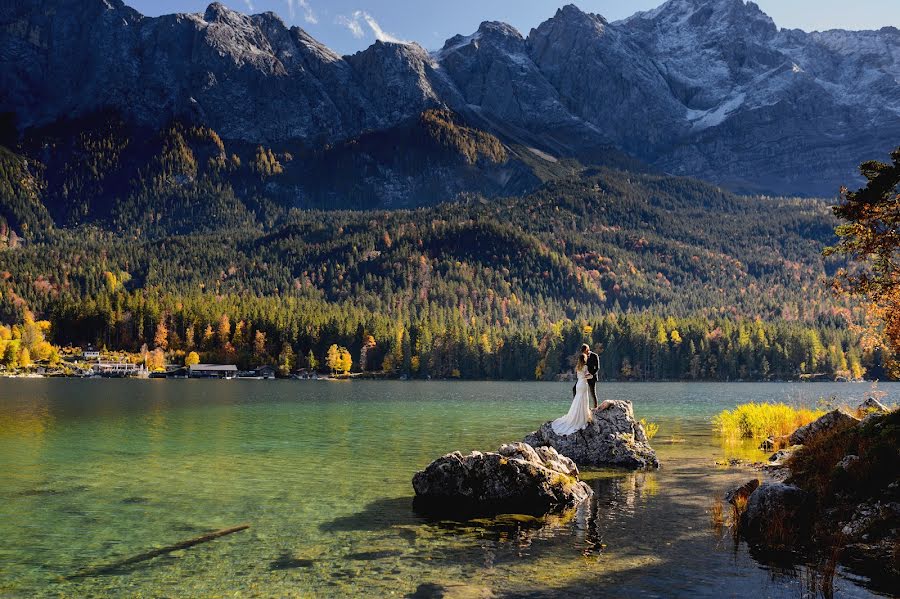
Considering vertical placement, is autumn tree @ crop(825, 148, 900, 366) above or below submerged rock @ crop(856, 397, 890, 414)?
above

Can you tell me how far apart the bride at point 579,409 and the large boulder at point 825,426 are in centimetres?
1167

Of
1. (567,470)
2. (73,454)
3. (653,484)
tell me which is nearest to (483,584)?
(567,470)

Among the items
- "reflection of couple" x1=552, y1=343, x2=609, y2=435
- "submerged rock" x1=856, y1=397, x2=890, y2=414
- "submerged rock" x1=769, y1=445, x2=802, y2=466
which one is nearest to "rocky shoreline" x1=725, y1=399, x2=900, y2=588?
"submerged rock" x1=769, y1=445, x2=802, y2=466

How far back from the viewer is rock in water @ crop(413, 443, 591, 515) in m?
30.0

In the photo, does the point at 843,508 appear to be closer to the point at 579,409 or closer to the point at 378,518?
the point at 378,518

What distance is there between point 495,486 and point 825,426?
21162mm

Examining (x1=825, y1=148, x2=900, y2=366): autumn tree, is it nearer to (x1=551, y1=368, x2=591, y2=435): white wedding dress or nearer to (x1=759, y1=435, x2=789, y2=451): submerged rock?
(x1=551, y1=368, x2=591, y2=435): white wedding dress

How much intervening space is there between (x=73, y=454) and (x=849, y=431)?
4311 centimetres

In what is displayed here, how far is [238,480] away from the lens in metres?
36.9

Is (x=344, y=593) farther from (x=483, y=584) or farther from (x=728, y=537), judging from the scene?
(x=728, y=537)

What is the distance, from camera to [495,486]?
30.4 m

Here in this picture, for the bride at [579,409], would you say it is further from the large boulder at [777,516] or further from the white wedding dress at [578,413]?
the large boulder at [777,516]

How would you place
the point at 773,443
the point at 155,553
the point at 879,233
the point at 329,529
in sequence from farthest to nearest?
1. the point at 773,443
2. the point at 879,233
3. the point at 329,529
4. the point at 155,553

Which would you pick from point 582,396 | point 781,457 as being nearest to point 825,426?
point 781,457
